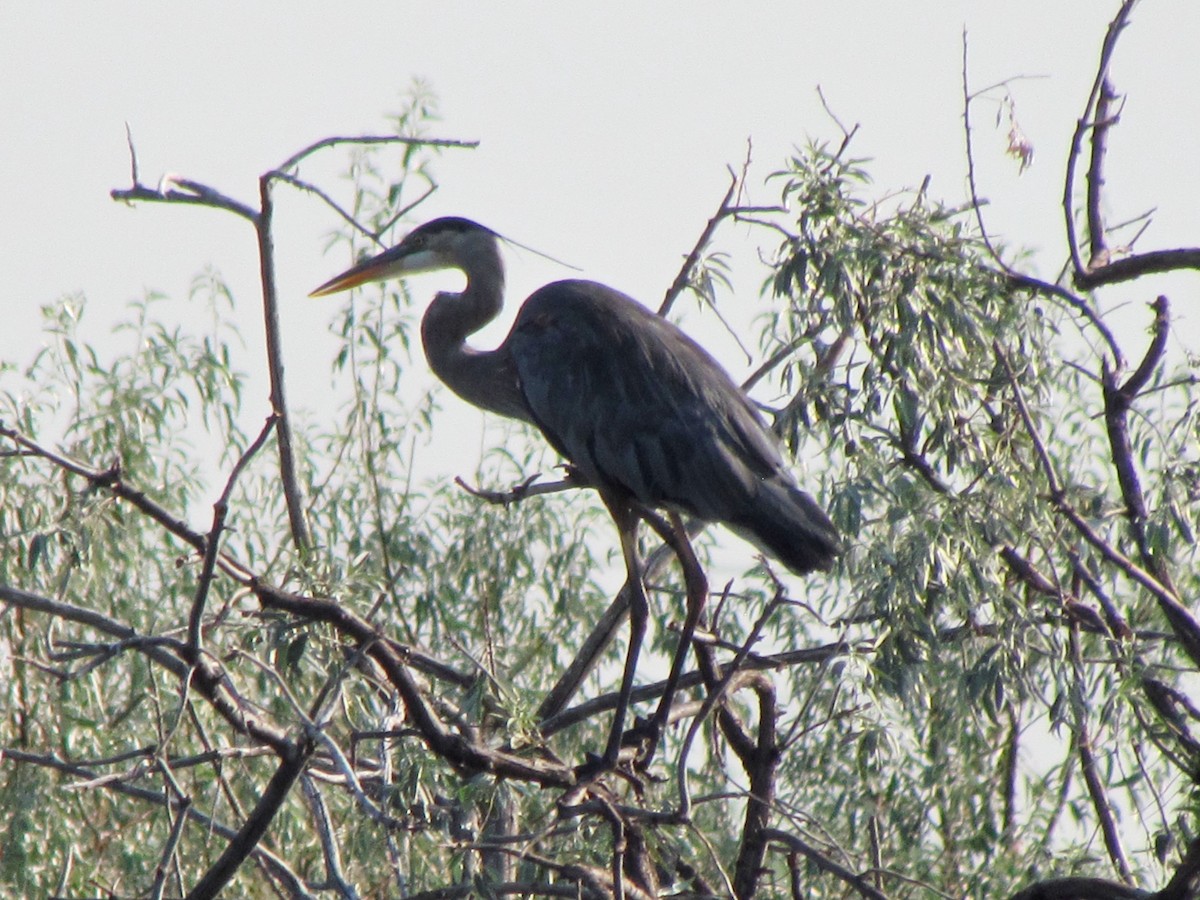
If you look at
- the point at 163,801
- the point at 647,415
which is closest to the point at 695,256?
the point at 647,415

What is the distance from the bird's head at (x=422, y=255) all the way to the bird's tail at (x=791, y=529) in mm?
1543

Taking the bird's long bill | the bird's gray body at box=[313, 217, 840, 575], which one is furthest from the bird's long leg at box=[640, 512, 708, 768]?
the bird's long bill

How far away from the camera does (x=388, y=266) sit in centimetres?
477

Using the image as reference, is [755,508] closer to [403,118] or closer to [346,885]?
[346,885]

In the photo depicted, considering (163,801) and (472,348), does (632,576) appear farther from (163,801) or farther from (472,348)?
(163,801)

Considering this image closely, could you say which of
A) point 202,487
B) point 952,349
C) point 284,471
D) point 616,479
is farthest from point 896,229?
point 202,487

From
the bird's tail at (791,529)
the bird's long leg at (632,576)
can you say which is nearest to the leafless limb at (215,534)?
the bird's tail at (791,529)

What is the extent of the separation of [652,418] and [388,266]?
4.52 feet

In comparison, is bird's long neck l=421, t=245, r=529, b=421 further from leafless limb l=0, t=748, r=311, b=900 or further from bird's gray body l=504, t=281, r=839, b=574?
leafless limb l=0, t=748, r=311, b=900

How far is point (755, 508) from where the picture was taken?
11.3ft

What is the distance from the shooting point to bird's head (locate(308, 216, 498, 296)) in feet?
15.5

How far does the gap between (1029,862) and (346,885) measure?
1.84m

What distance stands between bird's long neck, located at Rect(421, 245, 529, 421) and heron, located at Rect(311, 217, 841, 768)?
0.04ft

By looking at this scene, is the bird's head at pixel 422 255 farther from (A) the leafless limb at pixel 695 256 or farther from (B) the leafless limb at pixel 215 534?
(B) the leafless limb at pixel 215 534
